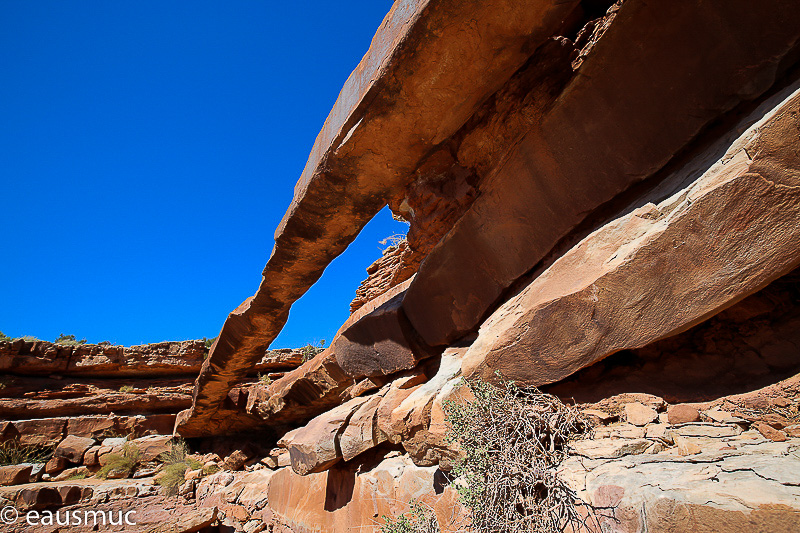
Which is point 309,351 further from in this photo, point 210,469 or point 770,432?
point 770,432

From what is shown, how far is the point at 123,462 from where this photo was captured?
26.8 feet

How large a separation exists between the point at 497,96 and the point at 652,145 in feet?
3.95

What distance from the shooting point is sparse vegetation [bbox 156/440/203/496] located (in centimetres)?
731

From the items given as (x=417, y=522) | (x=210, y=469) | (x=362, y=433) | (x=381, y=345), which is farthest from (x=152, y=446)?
(x=417, y=522)

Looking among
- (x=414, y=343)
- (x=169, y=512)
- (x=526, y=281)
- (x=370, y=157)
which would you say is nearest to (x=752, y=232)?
(x=526, y=281)

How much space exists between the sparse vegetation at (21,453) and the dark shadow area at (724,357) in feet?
37.7

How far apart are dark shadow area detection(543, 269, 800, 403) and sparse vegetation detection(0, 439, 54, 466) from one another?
1149cm

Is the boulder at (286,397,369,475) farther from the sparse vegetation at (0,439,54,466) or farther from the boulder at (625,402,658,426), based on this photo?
the sparse vegetation at (0,439,54,466)

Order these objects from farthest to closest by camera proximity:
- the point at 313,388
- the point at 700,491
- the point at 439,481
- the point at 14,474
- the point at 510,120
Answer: the point at 14,474
the point at 313,388
the point at 510,120
the point at 439,481
the point at 700,491

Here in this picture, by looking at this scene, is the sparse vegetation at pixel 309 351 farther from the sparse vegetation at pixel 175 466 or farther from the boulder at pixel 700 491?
the boulder at pixel 700 491

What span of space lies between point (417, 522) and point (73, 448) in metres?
9.87

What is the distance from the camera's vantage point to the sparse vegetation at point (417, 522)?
249cm

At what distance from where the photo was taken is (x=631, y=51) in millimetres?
1967

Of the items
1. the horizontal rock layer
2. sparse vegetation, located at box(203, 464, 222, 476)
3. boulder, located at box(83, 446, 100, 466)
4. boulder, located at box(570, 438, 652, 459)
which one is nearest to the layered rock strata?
boulder, located at box(570, 438, 652, 459)
